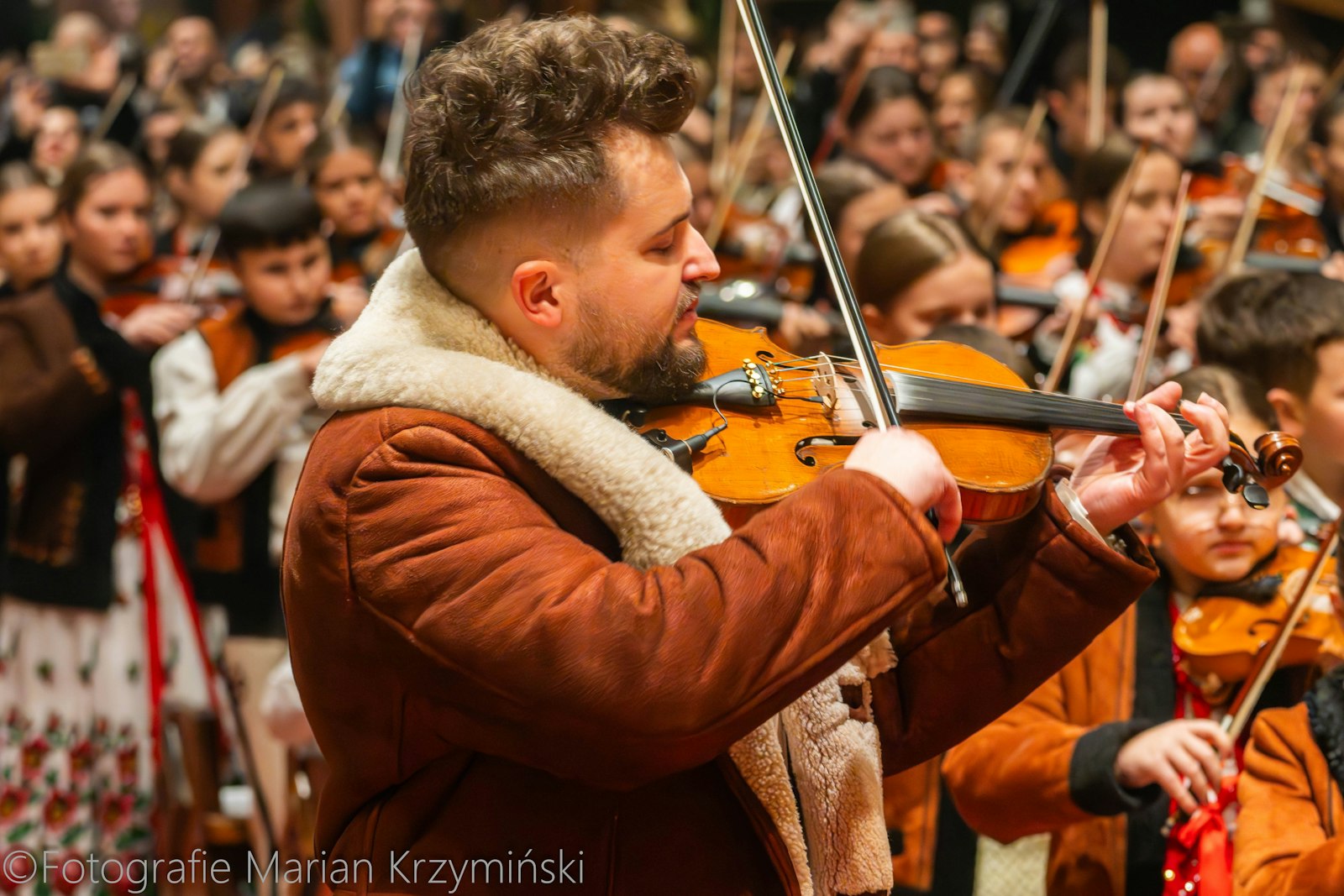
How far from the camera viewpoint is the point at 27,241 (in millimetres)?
3918

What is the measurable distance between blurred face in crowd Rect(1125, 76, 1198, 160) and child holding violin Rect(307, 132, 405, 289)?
253cm

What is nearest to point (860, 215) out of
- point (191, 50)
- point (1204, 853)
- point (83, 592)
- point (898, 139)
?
point (898, 139)

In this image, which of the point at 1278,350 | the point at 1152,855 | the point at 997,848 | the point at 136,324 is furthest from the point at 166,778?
the point at 1278,350

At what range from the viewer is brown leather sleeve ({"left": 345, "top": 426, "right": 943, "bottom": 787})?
44.3 inches

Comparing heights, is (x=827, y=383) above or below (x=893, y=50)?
above

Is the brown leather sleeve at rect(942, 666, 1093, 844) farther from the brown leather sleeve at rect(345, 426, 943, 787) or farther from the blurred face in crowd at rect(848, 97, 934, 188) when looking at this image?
the blurred face in crowd at rect(848, 97, 934, 188)

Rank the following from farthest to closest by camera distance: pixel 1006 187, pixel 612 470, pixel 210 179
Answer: pixel 210 179 → pixel 1006 187 → pixel 612 470

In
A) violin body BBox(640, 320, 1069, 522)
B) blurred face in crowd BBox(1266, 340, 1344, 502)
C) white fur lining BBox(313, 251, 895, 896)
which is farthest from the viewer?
blurred face in crowd BBox(1266, 340, 1344, 502)

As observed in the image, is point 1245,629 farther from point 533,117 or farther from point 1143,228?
point 1143,228

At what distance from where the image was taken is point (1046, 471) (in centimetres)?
142

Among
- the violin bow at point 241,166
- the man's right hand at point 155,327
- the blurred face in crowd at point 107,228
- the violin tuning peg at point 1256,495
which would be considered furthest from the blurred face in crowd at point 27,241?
the violin tuning peg at point 1256,495

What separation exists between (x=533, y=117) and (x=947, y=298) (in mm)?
1612

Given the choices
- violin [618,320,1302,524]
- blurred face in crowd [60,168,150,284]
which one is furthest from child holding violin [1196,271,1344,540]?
blurred face in crowd [60,168,150,284]

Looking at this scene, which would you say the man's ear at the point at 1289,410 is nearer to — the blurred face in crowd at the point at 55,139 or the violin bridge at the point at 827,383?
the violin bridge at the point at 827,383
